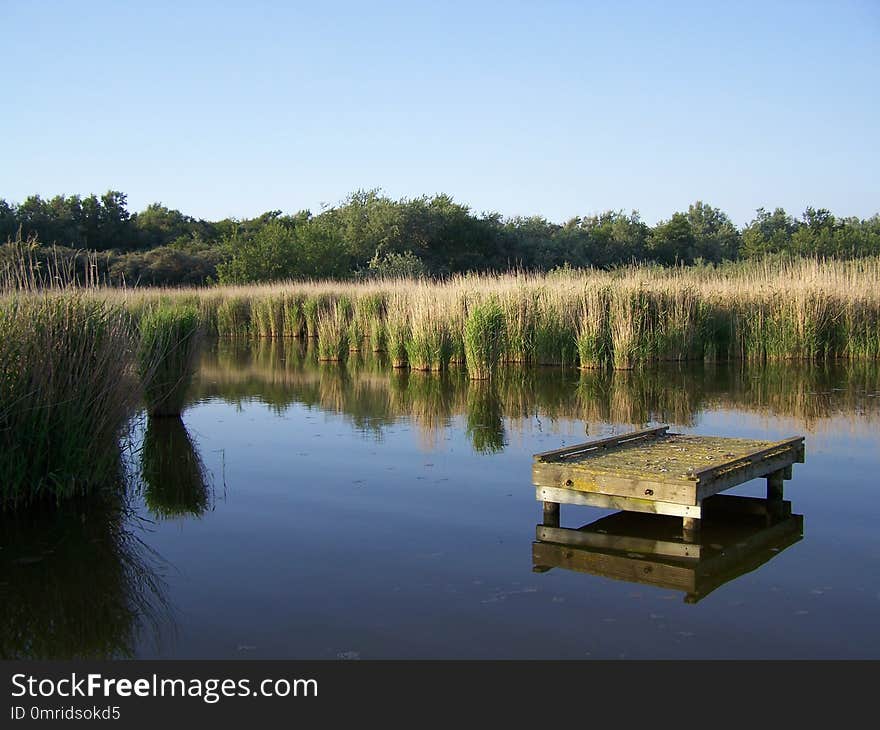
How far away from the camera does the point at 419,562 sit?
18.5ft

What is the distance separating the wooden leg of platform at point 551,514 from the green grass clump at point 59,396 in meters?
3.49

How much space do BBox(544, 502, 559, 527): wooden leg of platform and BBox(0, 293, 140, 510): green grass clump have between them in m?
3.49

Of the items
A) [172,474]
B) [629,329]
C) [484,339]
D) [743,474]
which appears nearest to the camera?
[743,474]

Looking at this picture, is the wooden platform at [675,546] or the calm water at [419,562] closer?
the calm water at [419,562]

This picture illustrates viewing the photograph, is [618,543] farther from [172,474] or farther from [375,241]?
[375,241]

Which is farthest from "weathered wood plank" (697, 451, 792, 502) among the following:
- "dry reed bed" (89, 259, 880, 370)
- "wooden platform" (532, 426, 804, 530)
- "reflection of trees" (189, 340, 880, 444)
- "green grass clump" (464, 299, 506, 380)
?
"dry reed bed" (89, 259, 880, 370)

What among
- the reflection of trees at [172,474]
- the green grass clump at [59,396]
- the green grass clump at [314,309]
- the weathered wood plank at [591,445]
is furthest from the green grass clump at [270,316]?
the weathered wood plank at [591,445]

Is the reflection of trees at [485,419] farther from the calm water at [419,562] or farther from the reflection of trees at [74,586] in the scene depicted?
the reflection of trees at [74,586]

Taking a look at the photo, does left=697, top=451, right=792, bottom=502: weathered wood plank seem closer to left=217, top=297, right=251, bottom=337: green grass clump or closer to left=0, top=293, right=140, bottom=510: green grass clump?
left=0, top=293, right=140, bottom=510: green grass clump

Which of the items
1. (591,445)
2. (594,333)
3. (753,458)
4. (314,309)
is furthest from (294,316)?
(753,458)

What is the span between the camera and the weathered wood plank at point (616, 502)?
5.87 m

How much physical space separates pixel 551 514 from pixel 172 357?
682 cm

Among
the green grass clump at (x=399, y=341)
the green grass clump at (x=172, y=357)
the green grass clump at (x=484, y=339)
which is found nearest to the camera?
the green grass clump at (x=172, y=357)
